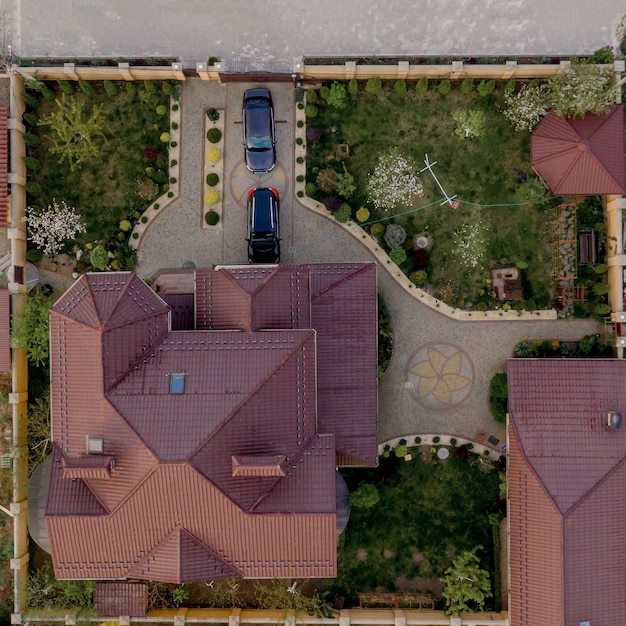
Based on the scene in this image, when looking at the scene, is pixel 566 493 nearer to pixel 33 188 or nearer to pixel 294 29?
pixel 294 29

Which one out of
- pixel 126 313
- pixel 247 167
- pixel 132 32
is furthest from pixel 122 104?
pixel 126 313

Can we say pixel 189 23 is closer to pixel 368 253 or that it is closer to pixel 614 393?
pixel 368 253

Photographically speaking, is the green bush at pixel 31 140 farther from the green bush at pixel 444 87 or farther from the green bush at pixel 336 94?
the green bush at pixel 444 87

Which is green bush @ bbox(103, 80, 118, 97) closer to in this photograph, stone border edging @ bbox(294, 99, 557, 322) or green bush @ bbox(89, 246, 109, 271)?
green bush @ bbox(89, 246, 109, 271)

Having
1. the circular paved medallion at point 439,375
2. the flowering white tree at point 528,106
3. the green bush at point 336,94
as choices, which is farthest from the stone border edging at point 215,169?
the flowering white tree at point 528,106

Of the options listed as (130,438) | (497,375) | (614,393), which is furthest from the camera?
(497,375)

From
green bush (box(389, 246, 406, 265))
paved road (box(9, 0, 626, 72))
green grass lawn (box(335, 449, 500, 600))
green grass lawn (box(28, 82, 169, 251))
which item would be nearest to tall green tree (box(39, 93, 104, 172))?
green grass lawn (box(28, 82, 169, 251))
